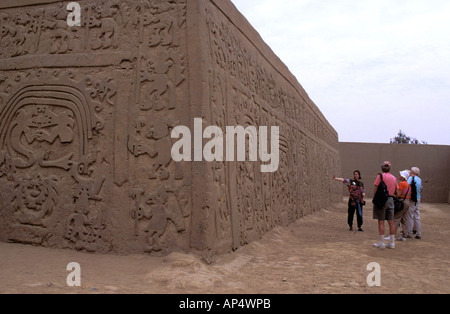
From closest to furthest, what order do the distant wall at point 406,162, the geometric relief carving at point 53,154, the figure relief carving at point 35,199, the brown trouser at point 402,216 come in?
1. the geometric relief carving at point 53,154
2. the figure relief carving at point 35,199
3. the brown trouser at point 402,216
4. the distant wall at point 406,162

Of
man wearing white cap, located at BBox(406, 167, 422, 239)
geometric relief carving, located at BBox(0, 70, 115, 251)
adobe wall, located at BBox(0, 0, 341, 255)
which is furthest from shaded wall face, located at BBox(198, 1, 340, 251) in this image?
man wearing white cap, located at BBox(406, 167, 422, 239)

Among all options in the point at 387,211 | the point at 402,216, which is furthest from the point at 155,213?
the point at 402,216

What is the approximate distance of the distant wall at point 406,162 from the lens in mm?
23953

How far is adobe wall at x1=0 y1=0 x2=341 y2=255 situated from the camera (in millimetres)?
4906

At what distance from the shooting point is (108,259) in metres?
4.76

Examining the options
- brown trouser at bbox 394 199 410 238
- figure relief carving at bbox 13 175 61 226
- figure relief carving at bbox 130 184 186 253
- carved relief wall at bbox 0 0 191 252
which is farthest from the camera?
brown trouser at bbox 394 199 410 238

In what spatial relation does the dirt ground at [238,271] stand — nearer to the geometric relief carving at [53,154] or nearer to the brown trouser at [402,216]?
the geometric relief carving at [53,154]

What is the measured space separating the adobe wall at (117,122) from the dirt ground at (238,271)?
27 cm

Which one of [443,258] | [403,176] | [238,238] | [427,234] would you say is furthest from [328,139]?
[238,238]

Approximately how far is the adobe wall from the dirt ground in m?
0.27

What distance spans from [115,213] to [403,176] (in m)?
5.27

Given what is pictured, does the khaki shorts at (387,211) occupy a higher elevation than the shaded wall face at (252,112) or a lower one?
lower

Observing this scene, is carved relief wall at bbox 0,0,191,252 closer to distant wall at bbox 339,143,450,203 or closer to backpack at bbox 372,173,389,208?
backpack at bbox 372,173,389,208

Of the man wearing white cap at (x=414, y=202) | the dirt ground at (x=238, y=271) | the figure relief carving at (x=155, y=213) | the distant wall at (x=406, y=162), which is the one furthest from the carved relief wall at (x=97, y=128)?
the distant wall at (x=406, y=162)
